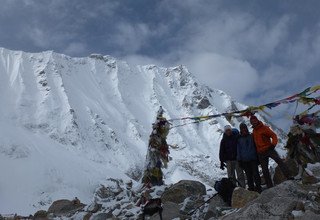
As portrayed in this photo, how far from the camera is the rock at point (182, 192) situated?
15086mm

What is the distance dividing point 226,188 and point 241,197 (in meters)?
1.15

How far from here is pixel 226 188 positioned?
1227cm

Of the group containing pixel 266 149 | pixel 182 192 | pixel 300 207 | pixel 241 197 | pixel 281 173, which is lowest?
pixel 300 207

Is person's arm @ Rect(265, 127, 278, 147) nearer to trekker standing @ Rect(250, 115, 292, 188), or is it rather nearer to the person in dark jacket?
trekker standing @ Rect(250, 115, 292, 188)

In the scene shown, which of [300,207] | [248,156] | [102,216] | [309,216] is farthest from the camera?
[102,216]

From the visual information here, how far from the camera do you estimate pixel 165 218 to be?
12.3 metres

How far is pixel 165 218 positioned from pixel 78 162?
130572 mm

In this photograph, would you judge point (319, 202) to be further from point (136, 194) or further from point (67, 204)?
point (67, 204)

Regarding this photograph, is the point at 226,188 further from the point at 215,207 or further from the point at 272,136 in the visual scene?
the point at 272,136

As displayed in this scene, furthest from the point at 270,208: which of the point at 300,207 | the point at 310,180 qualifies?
the point at 310,180

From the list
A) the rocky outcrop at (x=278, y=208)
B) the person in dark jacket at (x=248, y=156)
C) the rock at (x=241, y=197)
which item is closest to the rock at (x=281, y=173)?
the person in dark jacket at (x=248, y=156)

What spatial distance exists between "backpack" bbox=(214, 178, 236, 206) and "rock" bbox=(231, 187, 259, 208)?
77cm

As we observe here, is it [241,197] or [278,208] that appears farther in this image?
[241,197]

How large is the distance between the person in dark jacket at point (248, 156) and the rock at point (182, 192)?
247 centimetres
